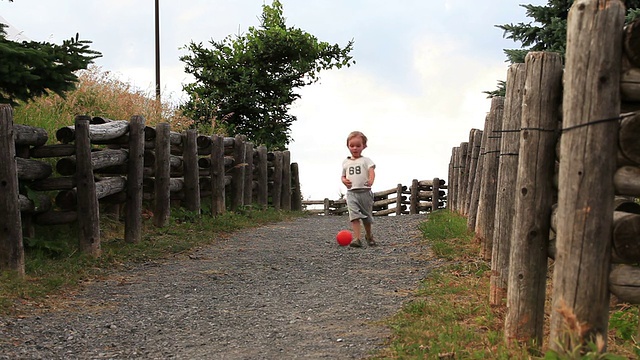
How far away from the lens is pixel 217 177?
587 inches

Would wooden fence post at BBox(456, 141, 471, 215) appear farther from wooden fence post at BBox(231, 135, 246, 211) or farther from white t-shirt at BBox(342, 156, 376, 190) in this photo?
wooden fence post at BBox(231, 135, 246, 211)

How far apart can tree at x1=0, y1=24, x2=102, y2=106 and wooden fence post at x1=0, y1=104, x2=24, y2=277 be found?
0.43 meters

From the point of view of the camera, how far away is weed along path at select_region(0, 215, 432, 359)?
536 centimetres

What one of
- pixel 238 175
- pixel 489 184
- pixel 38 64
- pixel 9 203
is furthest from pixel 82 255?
pixel 238 175

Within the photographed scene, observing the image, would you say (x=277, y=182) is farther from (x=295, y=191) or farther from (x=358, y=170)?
(x=358, y=170)

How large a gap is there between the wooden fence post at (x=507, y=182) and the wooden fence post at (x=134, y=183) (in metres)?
5.86

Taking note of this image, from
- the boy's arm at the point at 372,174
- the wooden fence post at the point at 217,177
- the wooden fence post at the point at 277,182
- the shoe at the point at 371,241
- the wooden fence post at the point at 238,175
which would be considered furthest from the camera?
the wooden fence post at the point at 277,182

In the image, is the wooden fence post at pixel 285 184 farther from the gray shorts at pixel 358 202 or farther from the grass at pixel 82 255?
the gray shorts at pixel 358 202

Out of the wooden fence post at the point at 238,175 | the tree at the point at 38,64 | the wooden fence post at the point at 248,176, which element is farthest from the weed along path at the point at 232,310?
the wooden fence post at the point at 248,176

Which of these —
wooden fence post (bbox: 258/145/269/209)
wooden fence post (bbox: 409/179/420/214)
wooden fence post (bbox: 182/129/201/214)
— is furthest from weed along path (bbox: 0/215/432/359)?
wooden fence post (bbox: 409/179/420/214)

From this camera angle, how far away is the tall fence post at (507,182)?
6.29m

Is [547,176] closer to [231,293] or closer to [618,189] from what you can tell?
[618,189]

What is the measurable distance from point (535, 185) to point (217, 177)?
35.5ft

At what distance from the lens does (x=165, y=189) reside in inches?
474
